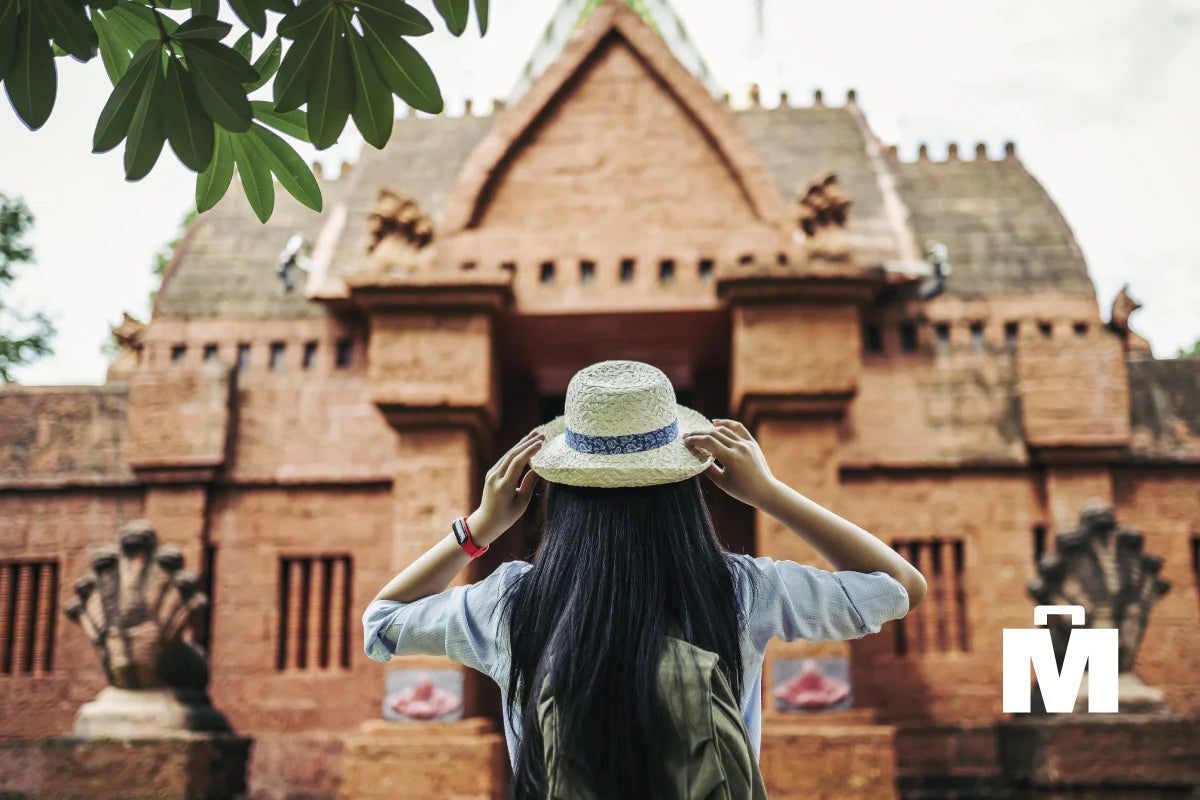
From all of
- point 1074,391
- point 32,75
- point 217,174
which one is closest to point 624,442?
point 217,174

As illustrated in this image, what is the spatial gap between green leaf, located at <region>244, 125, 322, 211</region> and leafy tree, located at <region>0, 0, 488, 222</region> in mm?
103

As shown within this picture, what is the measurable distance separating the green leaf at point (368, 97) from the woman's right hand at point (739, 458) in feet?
2.80

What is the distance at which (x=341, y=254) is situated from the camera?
36.3ft

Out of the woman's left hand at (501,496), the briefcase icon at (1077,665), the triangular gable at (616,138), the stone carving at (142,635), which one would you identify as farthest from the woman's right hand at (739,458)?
the triangular gable at (616,138)

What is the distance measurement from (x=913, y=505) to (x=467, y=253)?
14.0 ft

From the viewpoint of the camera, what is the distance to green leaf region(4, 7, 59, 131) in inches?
81.4

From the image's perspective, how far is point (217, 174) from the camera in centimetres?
248

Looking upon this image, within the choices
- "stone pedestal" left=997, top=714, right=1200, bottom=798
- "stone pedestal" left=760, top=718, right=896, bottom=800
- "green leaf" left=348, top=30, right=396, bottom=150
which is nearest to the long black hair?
"green leaf" left=348, top=30, right=396, bottom=150

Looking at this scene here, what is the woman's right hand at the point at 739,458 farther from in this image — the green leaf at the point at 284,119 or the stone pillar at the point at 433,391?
the stone pillar at the point at 433,391

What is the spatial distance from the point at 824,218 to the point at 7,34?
307 inches

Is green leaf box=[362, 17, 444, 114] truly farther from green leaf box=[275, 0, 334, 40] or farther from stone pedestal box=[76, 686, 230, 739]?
stone pedestal box=[76, 686, 230, 739]

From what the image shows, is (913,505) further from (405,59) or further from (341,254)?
(405,59)

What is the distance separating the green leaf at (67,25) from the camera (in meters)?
2.08

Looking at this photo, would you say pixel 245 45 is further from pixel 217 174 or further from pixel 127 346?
pixel 127 346
